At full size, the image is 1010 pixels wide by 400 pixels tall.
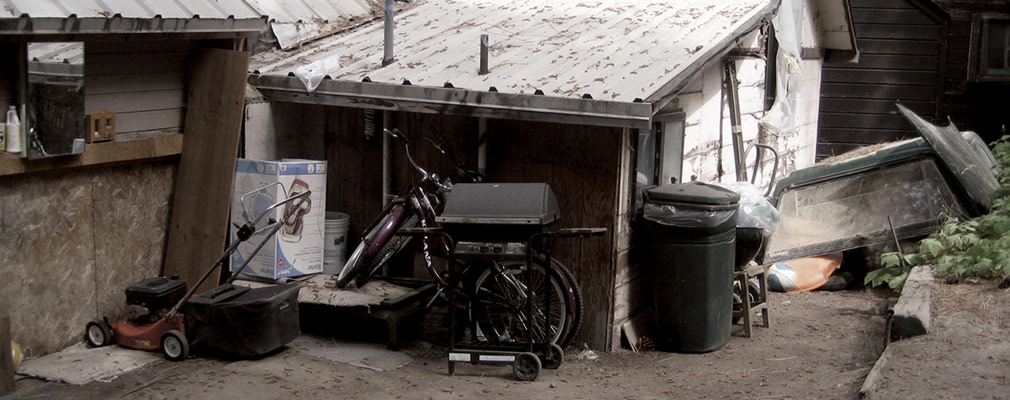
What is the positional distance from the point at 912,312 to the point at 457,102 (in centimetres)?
359

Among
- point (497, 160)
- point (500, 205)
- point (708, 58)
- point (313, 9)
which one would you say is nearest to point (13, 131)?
point (500, 205)

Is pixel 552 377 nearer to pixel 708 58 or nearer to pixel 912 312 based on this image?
pixel 912 312

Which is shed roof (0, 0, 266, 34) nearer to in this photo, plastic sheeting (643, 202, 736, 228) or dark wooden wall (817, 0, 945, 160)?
plastic sheeting (643, 202, 736, 228)

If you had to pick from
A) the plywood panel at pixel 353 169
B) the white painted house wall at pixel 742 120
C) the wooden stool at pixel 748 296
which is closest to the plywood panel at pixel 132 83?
the plywood panel at pixel 353 169

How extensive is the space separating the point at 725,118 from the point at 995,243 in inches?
104

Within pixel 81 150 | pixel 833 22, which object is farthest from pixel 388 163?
pixel 833 22

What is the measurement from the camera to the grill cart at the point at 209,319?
6.69 meters

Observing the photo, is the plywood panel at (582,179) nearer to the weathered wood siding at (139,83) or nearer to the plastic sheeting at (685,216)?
the plastic sheeting at (685,216)

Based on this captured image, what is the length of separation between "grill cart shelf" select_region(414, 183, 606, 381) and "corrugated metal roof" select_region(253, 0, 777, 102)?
34.3 inches

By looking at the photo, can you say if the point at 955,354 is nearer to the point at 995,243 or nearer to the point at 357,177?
the point at 995,243

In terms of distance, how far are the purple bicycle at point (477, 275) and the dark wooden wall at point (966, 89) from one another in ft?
33.2

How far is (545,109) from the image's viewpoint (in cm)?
680

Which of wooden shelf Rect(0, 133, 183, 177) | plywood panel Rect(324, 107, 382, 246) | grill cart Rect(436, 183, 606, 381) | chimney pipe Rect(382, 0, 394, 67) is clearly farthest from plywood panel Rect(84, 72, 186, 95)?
grill cart Rect(436, 183, 606, 381)

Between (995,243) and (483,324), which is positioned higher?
(995,243)
